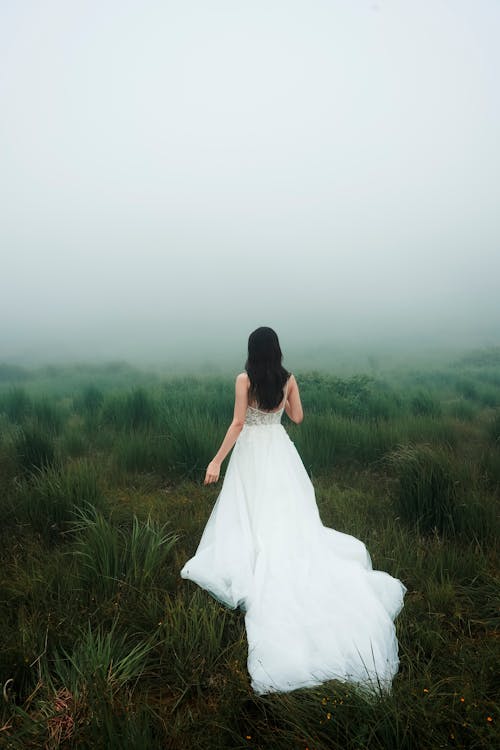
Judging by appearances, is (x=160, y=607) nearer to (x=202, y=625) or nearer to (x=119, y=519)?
(x=202, y=625)

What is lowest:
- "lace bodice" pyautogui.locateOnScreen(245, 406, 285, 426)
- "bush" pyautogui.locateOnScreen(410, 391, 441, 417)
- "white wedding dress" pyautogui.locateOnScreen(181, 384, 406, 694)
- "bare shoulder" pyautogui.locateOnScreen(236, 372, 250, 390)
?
"bush" pyautogui.locateOnScreen(410, 391, 441, 417)

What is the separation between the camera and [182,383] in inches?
526

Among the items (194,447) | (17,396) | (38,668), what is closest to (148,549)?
(38,668)

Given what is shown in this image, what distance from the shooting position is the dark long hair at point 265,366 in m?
3.92

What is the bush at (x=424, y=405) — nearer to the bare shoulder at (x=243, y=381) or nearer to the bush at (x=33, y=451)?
the bare shoulder at (x=243, y=381)

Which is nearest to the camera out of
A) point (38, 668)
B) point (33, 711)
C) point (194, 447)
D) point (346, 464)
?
point (33, 711)

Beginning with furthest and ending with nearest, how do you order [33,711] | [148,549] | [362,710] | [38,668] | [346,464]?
1. [346,464]
2. [148,549]
3. [38,668]
4. [33,711]
5. [362,710]

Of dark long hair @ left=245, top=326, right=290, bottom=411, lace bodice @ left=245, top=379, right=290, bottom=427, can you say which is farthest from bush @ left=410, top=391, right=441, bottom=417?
dark long hair @ left=245, top=326, right=290, bottom=411

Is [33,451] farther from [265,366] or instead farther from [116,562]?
[265,366]

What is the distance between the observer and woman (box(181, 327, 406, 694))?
2955 millimetres

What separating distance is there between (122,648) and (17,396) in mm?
9062

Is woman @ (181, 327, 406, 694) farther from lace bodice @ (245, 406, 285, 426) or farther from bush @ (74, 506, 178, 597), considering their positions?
bush @ (74, 506, 178, 597)

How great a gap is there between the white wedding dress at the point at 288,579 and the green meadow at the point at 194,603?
136 mm

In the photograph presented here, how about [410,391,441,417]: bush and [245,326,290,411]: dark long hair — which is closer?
[245,326,290,411]: dark long hair
